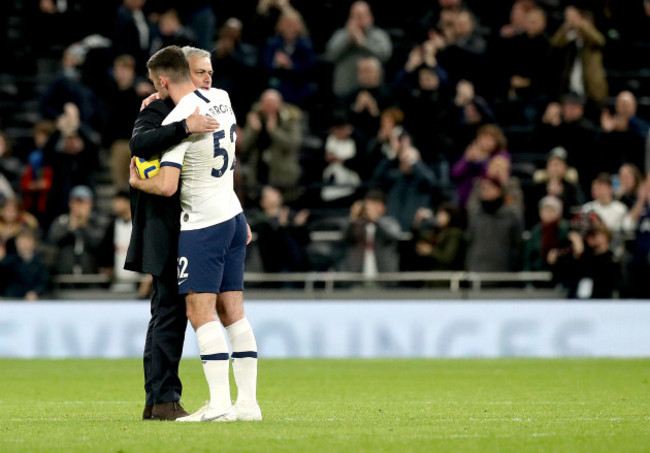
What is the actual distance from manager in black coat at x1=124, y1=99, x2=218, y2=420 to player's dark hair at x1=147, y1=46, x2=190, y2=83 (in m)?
0.25

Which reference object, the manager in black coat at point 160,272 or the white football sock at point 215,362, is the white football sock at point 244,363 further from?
the manager in black coat at point 160,272

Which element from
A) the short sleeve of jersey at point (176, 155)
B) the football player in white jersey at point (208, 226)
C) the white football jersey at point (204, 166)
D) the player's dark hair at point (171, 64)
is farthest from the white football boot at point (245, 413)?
the player's dark hair at point (171, 64)

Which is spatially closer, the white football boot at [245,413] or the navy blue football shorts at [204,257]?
the navy blue football shorts at [204,257]

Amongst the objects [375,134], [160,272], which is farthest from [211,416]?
[375,134]

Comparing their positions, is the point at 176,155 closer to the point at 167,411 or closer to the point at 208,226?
the point at 208,226

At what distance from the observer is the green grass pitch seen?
7512mm

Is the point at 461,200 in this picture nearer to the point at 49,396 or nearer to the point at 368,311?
the point at 368,311

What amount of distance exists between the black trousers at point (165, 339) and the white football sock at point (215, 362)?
237 mm

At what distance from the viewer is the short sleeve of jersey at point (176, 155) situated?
8.47 m

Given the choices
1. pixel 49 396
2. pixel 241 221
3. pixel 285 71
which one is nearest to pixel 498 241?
pixel 285 71

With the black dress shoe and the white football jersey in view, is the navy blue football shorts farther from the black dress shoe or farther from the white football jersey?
the black dress shoe

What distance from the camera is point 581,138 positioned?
63.6ft

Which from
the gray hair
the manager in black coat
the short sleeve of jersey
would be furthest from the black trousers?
the gray hair

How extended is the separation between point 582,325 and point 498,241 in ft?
5.11
